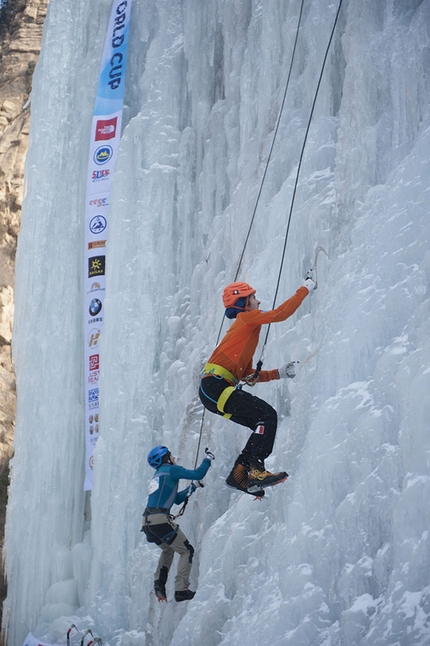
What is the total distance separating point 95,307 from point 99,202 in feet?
4.35

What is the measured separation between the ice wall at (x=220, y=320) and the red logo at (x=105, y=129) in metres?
0.27

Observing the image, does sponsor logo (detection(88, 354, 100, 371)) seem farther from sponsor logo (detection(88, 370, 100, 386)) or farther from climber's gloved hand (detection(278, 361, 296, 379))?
climber's gloved hand (detection(278, 361, 296, 379))

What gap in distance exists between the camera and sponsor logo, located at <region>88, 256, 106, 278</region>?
971cm

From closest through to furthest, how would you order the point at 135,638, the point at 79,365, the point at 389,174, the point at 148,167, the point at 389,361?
the point at 389,361
the point at 389,174
the point at 135,638
the point at 148,167
the point at 79,365

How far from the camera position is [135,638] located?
6.91 m

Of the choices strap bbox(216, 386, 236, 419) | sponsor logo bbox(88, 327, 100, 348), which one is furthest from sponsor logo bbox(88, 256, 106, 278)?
strap bbox(216, 386, 236, 419)

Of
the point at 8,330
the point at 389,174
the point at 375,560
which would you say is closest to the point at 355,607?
the point at 375,560

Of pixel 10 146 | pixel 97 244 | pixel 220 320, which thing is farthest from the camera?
pixel 10 146

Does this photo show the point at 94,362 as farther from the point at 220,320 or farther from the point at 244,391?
the point at 244,391

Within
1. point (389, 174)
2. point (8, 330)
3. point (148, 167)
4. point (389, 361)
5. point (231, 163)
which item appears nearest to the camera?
point (389, 361)

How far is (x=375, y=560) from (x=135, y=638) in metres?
3.55

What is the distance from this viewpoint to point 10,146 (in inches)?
549

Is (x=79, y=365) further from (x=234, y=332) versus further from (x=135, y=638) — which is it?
(x=234, y=332)

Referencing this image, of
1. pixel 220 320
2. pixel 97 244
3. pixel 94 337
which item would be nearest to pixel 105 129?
pixel 97 244
